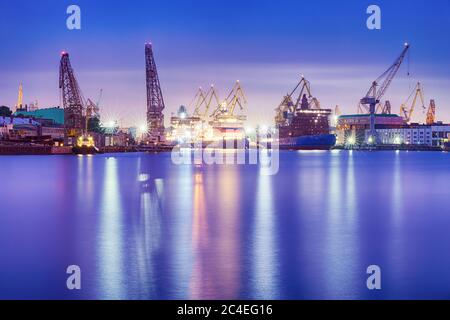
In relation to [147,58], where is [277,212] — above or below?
below

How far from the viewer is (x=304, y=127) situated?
15475 cm

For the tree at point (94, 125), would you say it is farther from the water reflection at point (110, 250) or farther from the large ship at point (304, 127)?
the water reflection at point (110, 250)

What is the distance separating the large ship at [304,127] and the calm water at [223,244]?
392 feet

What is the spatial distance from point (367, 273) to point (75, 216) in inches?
510

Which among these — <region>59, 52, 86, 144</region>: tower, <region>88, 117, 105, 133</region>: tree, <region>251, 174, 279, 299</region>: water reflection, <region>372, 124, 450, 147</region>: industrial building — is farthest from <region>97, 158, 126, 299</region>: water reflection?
<region>372, 124, 450, 147</region>: industrial building

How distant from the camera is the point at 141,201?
93.9 ft

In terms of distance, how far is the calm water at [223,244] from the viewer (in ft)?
39.3

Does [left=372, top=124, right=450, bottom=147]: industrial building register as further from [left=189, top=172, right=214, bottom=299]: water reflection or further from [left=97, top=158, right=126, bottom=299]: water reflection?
[left=97, top=158, right=126, bottom=299]: water reflection

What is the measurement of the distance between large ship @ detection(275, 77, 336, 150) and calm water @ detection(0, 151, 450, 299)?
11937 cm

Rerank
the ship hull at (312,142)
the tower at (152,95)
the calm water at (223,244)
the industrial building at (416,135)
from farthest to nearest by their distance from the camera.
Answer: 1. the industrial building at (416,135)
2. the ship hull at (312,142)
3. the tower at (152,95)
4. the calm water at (223,244)

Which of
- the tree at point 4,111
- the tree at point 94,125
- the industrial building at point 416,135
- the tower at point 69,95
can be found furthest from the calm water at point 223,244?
the industrial building at point 416,135
